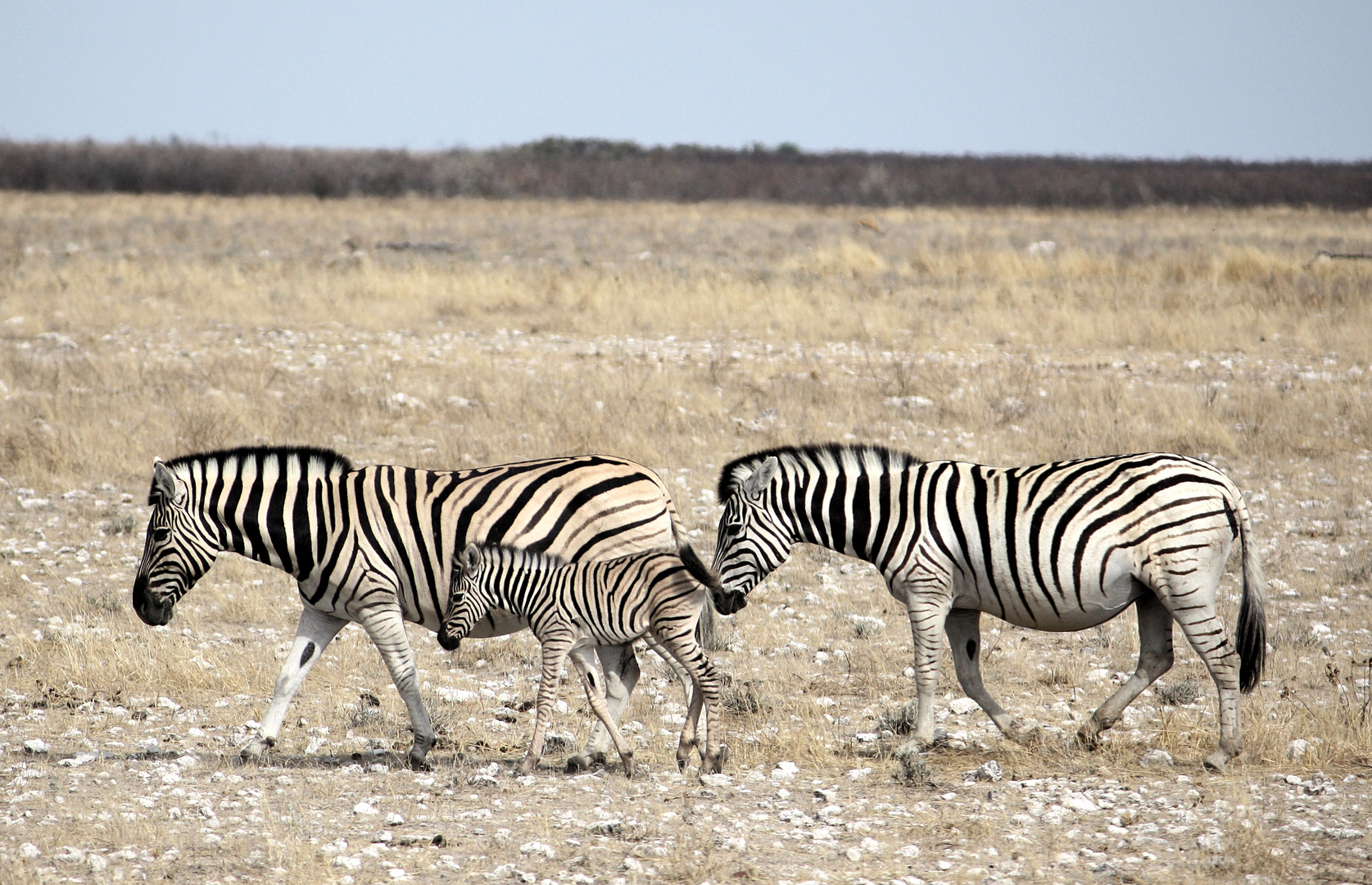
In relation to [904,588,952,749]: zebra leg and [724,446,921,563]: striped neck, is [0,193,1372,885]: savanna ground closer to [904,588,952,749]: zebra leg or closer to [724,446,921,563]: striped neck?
[904,588,952,749]: zebra leg

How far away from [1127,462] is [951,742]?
180 cm

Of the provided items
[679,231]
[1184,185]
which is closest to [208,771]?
[679,231]

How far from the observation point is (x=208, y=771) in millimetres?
6387

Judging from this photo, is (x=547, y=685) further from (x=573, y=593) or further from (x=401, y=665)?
(x=401, y=665)

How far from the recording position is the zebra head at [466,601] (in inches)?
252

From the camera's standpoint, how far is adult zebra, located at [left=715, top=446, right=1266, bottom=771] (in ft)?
20.8

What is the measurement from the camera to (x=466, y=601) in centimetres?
641

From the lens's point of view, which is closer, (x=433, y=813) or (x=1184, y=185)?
(x=433, y=813)

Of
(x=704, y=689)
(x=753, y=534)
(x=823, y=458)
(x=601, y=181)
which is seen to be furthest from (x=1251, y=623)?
(x=601, y=181)

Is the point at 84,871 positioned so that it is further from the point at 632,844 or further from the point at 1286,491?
the point at 1286,491

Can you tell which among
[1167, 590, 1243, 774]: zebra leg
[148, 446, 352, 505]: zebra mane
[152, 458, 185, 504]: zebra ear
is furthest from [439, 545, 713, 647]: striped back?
[1167, 590, 1243, 774]: zebra leg

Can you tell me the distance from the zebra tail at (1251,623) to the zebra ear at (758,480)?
8.15 feet

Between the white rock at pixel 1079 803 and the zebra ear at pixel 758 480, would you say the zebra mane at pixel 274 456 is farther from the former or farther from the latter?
the white rock at pixel 1079 803

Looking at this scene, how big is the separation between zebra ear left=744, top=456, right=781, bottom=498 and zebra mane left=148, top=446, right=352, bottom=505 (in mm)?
2230
